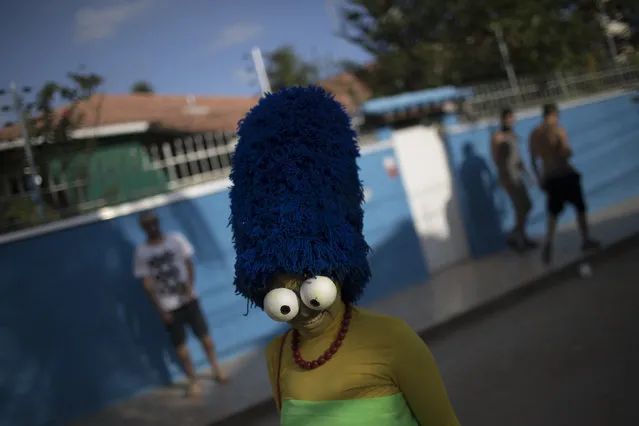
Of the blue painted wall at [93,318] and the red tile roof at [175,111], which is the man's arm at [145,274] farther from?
the red tile roof at [175,111]

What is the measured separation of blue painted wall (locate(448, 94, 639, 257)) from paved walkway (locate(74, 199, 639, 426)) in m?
1.13

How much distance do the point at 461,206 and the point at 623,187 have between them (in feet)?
14.8

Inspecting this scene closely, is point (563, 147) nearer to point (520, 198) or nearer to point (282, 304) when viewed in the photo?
point (520, 198)

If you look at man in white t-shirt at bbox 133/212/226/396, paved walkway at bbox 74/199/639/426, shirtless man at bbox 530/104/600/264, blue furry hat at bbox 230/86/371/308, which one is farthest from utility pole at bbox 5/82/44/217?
shirtless man at bbox 530/104/600/264

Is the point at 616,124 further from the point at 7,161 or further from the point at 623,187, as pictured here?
the point at 7,161

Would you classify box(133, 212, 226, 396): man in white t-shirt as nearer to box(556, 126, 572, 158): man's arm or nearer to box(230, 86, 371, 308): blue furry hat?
box(230, 86, 371, 308): blue furry hat

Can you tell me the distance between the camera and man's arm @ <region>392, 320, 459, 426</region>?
1.75 meters

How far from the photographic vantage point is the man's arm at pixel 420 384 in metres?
1.75

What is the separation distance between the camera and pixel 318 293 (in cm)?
180

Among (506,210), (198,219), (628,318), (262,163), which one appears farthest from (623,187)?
(262,163)

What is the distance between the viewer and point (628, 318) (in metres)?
5.09

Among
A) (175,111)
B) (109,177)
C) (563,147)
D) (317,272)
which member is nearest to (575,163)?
(563,147)

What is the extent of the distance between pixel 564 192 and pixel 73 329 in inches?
219

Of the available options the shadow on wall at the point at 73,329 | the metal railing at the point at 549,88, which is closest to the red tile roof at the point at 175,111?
the metal railing at the point at 549,88
